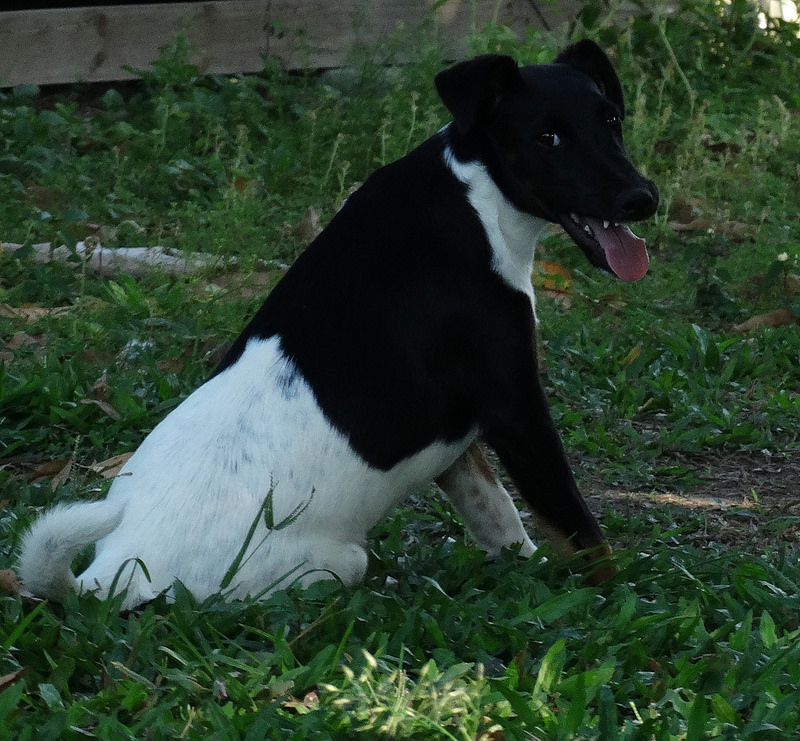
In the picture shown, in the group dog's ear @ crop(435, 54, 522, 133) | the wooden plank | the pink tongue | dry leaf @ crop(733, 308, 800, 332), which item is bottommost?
dry leaf @ crop(733, 308, 800, 332)

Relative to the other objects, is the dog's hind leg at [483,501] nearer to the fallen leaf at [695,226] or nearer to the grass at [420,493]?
the grass at [420,493]

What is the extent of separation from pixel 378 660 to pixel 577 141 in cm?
131

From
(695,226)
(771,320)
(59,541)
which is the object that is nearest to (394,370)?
(59,541)

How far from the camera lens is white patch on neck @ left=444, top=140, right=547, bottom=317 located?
293 centimetres

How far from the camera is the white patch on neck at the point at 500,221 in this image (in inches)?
115

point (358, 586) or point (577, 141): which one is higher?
point (577, 141)

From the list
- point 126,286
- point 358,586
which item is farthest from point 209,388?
point 126,286

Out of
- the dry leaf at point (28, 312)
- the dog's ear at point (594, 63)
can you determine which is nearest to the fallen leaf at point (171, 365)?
the dry leaf at point (28, 312)

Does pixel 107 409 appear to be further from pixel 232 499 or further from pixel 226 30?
pixel 226 30

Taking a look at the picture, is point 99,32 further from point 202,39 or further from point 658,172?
point 658,172

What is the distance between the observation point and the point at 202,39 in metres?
7.36

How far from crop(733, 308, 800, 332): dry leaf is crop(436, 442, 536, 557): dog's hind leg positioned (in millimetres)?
2316

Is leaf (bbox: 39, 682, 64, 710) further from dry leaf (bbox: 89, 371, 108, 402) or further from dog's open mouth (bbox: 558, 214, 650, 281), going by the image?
dry leaf (bbox: 89, 371, 108, 402)

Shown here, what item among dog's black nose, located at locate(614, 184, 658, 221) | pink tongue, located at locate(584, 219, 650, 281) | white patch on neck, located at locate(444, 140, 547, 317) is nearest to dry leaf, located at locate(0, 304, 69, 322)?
white patch on neck, located at locate(444, 140, 547, 317)
